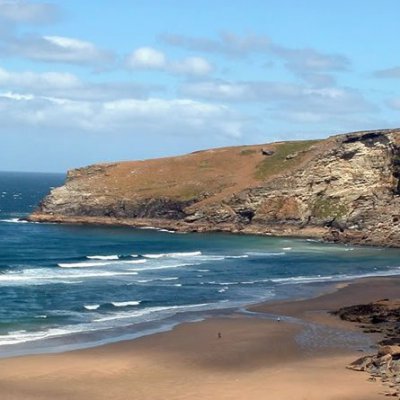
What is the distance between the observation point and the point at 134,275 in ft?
235

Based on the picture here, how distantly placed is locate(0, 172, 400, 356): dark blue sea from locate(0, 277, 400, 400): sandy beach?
10.7 ft

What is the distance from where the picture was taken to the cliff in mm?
114438

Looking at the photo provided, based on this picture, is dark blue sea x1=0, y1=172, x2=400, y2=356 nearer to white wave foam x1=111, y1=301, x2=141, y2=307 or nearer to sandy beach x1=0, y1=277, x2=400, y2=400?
white wave foam x1=111, y1=301, x2=141, y2=307

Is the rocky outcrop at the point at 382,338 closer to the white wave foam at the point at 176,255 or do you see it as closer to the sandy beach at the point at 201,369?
the sandy beach at the point at 201,369

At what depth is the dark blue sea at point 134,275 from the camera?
48.8m

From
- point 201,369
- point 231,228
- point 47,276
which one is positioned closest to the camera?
point 201,369

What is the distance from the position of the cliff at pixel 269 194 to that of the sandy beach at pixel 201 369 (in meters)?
62.4

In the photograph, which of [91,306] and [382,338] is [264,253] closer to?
[91,306]

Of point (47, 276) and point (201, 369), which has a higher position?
point (47, 276)

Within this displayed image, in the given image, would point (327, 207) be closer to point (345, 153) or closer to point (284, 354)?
point (345, 153)

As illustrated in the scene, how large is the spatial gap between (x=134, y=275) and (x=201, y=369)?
3359cm

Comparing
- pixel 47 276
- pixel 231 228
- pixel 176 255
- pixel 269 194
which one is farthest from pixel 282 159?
pixel 47 276

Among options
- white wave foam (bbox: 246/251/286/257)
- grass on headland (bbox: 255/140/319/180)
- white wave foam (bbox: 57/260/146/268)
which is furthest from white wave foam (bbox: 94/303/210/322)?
grass on headland (bbox: 255/140/319/180)

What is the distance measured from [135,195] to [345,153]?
35253 millimetres
